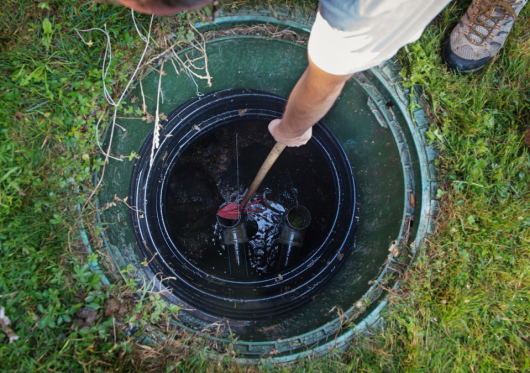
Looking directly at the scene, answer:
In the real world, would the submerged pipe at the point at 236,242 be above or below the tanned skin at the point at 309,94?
below

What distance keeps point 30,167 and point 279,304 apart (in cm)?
183

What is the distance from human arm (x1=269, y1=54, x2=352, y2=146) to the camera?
990 millimetres

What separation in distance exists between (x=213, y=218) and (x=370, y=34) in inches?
81.0

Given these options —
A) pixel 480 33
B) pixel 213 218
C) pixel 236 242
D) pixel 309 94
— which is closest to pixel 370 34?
pixel 309 94

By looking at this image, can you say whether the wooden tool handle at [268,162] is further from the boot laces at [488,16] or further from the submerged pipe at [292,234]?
the boot laces at [488,16]

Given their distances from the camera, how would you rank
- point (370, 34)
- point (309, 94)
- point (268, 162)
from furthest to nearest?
point (268, 162)
point (309, 94)
point (370, 34)

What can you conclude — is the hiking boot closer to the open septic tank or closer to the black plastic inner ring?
the open septic tank

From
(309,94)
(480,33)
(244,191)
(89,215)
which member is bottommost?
(89,215)

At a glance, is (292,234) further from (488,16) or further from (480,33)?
(488,16)

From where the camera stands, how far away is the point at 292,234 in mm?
2439

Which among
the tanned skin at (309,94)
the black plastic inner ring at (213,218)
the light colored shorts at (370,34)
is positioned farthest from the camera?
the black plastic inner ring at (213,218)

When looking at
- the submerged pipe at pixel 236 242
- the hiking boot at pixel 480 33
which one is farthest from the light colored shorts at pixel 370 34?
the submerged pipe at pixel 236 242

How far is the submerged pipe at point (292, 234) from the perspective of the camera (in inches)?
96.2

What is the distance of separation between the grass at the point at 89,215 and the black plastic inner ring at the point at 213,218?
1.92 ft
